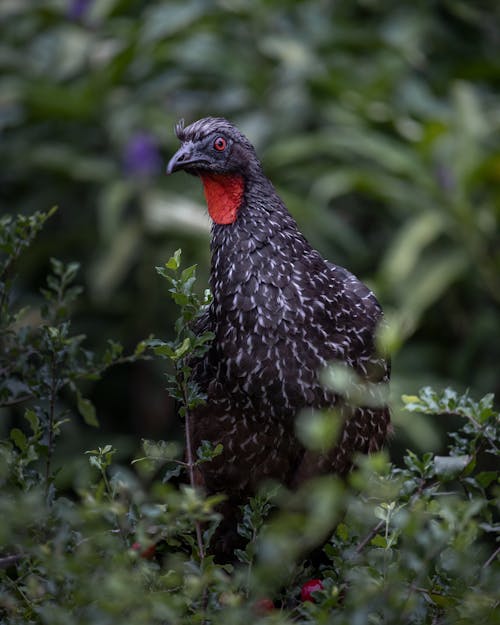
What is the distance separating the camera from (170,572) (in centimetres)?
138

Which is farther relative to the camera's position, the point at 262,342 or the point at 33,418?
the point at 262,342

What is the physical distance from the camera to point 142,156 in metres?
5.33

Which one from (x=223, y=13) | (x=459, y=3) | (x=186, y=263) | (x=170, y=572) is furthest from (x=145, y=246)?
(x=170, y=572)

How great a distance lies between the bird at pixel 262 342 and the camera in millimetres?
2320

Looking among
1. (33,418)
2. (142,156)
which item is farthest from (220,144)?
(142,156)

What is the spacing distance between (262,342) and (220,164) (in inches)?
19.0

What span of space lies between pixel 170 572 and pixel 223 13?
481cm

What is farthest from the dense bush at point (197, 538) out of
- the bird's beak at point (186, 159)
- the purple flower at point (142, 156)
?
the purple flower at point (142, 156)

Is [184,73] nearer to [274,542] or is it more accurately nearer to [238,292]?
[238,292]

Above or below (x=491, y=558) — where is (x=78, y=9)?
below

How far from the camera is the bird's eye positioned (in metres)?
2.47

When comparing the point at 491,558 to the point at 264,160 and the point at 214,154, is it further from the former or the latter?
the point at 264,160

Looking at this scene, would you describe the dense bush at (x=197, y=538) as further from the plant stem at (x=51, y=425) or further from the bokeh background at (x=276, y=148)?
the bokeh background at (x=276, y=148)

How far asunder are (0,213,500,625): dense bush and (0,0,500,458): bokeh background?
2.86m
